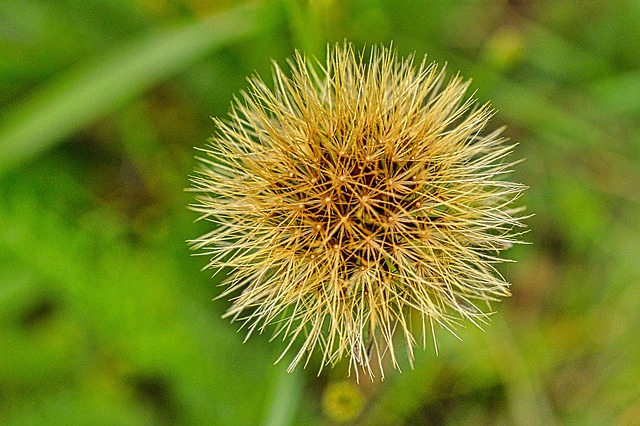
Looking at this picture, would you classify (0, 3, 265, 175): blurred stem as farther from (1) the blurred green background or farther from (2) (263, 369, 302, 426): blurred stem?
(2) (263, 369, 302, 426): blurred stem

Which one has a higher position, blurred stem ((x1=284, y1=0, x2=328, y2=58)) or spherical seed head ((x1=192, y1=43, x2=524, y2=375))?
blurred stem ((x1=284, y1=0, x2=328, y2=58))

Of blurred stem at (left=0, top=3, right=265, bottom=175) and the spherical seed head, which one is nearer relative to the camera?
the spherical seed head

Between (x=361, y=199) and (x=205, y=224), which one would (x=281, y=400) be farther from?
(x=205, y=224)

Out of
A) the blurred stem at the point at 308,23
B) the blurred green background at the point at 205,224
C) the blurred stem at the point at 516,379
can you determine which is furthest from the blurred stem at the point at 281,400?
the blurred stem at the point at 516,379

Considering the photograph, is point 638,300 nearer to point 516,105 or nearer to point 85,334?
point 516,105

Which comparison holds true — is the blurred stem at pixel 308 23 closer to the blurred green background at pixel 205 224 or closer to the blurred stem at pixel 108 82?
the blurred green background at pixel 205 224

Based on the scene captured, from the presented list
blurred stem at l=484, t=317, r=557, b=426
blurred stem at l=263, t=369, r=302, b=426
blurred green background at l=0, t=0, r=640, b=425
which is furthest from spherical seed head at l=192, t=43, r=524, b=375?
blurred stem at l=484, t=317, r=557, b=426

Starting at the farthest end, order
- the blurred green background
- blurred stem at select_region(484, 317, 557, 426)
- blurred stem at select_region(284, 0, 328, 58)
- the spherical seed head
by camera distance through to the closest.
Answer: blurred stem at select_region(484, 317, 557, 426)
the blurred green background
blurred stem at select_region(284, 0, 328, 58)
the spherical seed head
